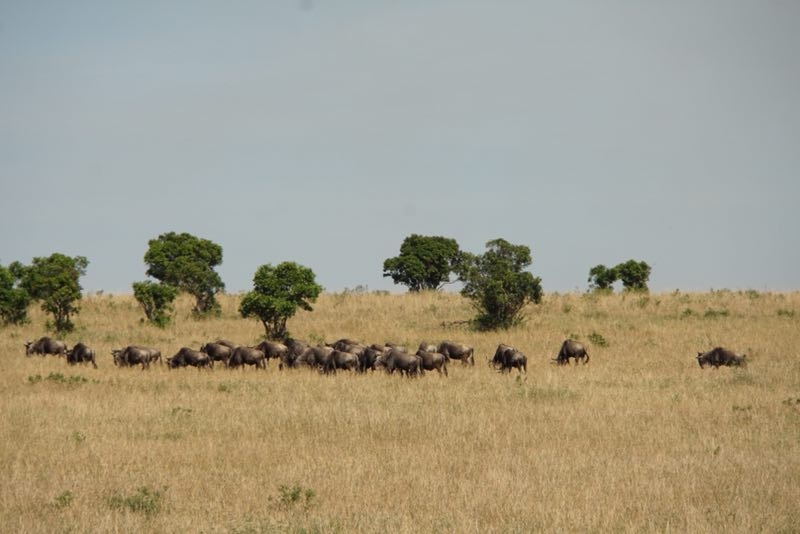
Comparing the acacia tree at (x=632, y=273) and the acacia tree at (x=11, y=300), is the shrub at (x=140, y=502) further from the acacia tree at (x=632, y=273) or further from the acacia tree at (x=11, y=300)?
the acacia tree at (x=632, y=273)

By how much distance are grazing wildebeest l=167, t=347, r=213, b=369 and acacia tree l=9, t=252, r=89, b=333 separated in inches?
506

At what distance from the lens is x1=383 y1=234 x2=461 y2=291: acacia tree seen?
85062 mm

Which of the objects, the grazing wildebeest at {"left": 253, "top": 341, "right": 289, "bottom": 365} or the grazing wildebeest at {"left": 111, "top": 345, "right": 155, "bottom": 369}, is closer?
the grazing wildebeest at {"left": 111, "top": 345, "right": 155, "bottom": 369}

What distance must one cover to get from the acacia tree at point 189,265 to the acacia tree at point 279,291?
9.18m

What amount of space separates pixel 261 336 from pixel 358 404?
18482 mm

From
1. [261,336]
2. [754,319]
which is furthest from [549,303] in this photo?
[261,336]

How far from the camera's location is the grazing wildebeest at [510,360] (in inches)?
1100

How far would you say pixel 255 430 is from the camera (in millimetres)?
17594

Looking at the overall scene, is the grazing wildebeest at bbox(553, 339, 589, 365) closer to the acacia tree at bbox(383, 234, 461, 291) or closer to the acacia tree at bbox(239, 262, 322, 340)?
the acacia tree at bbox(239, 262, 322, 340)

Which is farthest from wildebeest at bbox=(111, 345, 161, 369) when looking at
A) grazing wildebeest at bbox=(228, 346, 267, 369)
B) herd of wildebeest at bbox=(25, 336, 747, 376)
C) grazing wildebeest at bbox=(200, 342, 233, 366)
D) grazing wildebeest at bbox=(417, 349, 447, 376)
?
grazing wildebeest at bbox=(417, 349, 447, 376)

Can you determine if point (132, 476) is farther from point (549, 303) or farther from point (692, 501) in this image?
point (549, 303)

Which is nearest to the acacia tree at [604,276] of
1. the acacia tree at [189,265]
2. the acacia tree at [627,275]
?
the acacia tree at [627,275]

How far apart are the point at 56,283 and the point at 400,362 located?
20.5 meters

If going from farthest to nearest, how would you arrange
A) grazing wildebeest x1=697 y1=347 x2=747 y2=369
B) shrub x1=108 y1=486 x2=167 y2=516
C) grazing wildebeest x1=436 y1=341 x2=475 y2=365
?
grazing wildebeest x1=436 y1=341 x2=475 y2=365 < grazing wildebeest x1=697 y1=347 x2=747 y2=369 < shrub x1=108 y1=486 x2=167 y2=516
